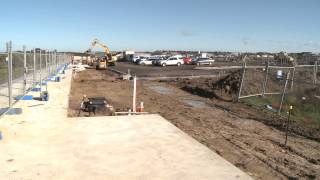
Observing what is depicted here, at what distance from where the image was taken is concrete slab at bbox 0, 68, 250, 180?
7086 millimetres

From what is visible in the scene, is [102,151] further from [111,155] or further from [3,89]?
[3,89]

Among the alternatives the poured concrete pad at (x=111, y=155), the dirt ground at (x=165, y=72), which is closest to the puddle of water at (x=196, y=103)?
the poured concrete pad at (x=111, y=155)

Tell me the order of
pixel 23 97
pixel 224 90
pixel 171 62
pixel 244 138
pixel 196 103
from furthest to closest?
pixel 171 62, pixel 224 90, pixel 196 103, pixel 23 97, pixel 244 138

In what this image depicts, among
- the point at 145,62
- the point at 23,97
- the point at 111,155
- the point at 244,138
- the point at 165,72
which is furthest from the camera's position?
the point at 145,62

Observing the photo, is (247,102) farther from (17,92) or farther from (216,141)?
(17,92)

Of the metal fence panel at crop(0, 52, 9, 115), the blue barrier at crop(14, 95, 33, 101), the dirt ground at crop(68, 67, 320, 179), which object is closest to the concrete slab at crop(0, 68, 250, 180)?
the dirt ground at crop(68, 67, 320, 179)

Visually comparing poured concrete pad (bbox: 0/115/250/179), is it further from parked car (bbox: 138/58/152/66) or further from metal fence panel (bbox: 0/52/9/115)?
parked car (bbox: 138/58/152/66)

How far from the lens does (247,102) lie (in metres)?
18.5

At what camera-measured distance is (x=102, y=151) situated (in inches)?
332

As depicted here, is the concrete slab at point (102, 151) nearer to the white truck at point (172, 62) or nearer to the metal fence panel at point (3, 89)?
the metal fence panel at point (3, 89)

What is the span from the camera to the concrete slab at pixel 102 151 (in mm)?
7086

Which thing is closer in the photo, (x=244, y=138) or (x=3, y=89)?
(x=244, y=138)

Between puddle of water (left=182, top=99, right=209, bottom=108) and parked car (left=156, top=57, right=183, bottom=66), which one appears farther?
parked car (left=156, top=57, right=183, bottom=66)

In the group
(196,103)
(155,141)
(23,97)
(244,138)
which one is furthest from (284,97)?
(23,97)
